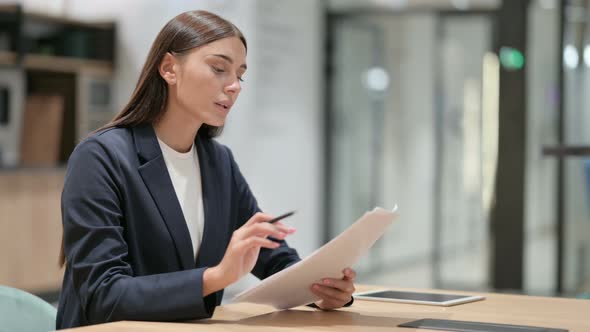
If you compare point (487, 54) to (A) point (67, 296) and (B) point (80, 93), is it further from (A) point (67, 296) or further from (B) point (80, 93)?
(A) point (67, 296)

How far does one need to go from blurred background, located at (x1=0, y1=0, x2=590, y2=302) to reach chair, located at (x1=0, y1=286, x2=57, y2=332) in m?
4.16

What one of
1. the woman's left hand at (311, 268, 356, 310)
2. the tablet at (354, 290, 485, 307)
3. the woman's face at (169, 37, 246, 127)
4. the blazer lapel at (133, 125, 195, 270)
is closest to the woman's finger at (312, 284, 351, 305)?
the woman's left hand at (311, 268, 356, 310)

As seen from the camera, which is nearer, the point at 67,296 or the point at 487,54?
the point at 67,296

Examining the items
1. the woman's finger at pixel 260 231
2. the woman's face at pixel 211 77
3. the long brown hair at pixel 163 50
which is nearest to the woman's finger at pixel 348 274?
the woman's finger at pixel 260 231

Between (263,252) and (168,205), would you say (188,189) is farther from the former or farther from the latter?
(263,252)

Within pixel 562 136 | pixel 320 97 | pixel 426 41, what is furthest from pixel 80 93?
pixel 562 136

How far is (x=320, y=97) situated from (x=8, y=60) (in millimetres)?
3077

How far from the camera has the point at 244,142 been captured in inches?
295

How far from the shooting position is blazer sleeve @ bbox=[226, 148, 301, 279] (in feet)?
7.26

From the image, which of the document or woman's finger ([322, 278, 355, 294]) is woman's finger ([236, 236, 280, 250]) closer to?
the document

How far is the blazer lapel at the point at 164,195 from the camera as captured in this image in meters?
1.94

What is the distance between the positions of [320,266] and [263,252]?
18.5 inches

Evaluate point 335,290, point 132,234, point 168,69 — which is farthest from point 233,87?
point 335,290

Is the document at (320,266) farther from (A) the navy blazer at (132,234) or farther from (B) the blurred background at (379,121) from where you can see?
(B) the blurred background at (379,121)
